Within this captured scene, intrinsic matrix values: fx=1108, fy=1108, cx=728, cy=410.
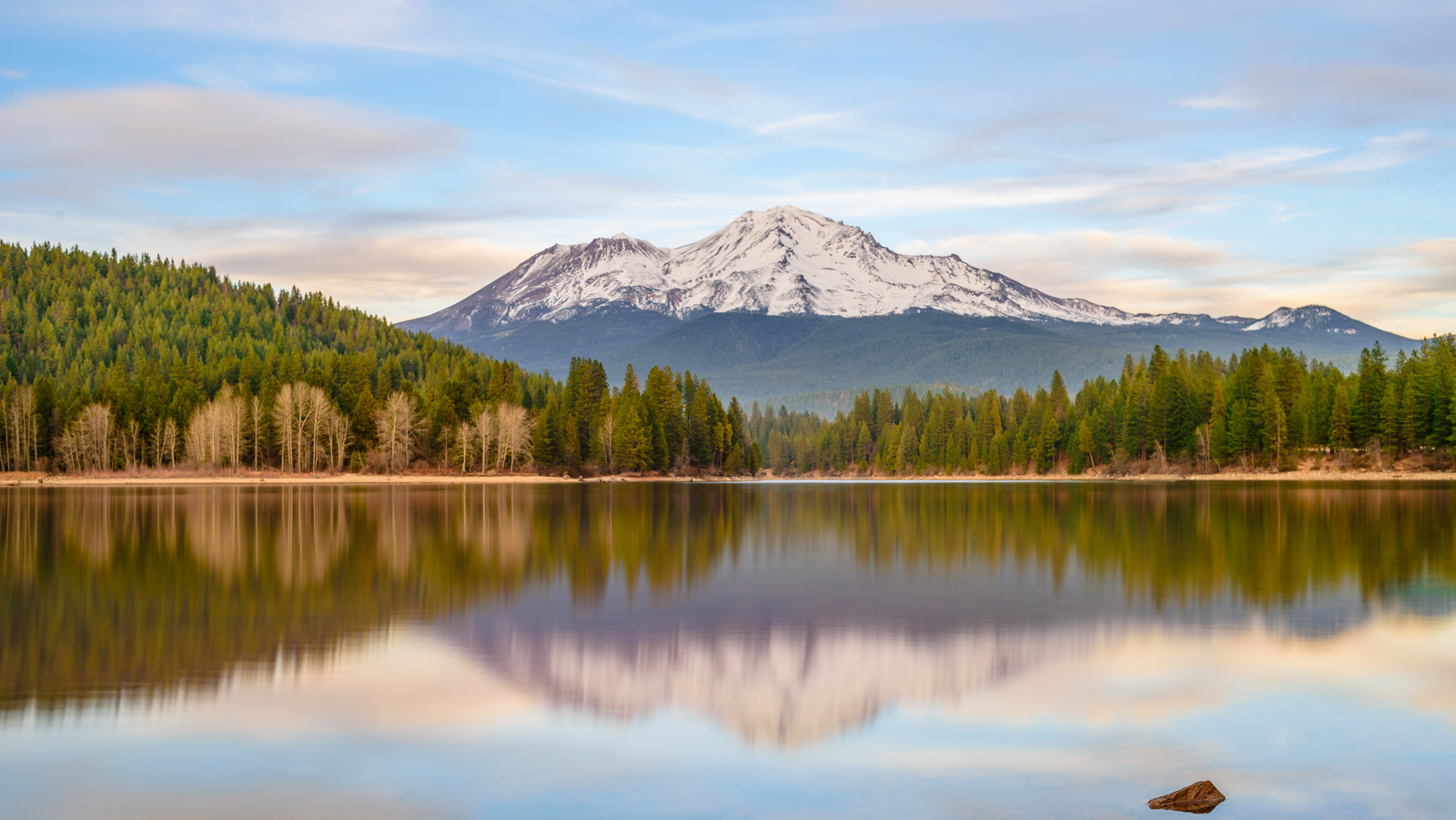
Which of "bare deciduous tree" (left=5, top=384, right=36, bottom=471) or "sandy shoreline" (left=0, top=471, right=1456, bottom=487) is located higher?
"bare deciduous tree" (left=5, top=384, right=36, bottom=471)

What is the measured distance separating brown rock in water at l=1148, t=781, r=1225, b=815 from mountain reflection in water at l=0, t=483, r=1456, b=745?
4.58 meters

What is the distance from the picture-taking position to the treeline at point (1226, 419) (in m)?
116

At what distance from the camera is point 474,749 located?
14.3 metres

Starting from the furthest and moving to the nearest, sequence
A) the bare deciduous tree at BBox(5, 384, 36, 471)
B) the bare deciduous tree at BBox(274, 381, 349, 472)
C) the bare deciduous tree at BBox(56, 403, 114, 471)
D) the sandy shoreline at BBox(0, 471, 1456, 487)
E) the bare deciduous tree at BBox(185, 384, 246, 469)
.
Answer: the bare deciduous tree at BBox(5, 384, 36, 471)
the bare deciduous tree at BBox(274, 381, 349, 472)
the bare deciduous tree at BBox(56, 403, 114, 471)
the bare deciduous tree at BBox(185, 384, 246, 469)
the sandy shoreline at BBox(0, 471, 1456, 487)

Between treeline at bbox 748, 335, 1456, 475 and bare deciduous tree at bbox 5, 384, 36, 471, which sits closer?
treeline at bbox 748, 335, 1456, 475

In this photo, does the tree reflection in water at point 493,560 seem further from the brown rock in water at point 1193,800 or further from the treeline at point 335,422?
the treeline at point 335,422

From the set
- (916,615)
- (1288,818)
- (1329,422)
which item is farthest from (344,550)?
(1329,422)

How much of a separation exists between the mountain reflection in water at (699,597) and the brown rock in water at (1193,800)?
4.58 m

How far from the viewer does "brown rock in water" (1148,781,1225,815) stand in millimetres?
11914

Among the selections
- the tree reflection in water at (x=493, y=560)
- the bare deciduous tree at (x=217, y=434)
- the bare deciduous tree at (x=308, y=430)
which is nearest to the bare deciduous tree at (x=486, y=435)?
the bare deciduous tree at (x=308, y=430)

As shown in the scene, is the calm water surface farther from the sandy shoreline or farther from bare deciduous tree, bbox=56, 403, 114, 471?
bare deciduous tree, bbox=56, 403, 114, 471

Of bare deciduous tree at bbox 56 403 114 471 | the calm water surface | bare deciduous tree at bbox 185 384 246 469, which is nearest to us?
the calm water surface

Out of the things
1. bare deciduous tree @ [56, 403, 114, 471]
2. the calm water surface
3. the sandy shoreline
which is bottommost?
the sandy shoreline

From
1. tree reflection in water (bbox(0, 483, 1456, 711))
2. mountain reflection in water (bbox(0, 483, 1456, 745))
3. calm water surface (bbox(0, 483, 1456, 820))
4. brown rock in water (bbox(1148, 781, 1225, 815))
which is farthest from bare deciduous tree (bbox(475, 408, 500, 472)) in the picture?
brown rock in water (bbox(1148, 781, 1225, 815))
